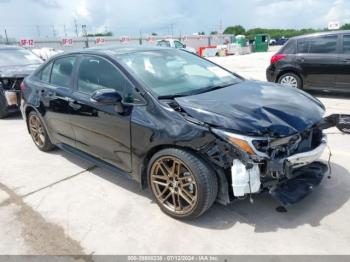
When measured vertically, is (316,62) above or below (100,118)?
above

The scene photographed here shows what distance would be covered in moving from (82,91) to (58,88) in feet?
2.00

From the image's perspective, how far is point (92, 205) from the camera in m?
3.60

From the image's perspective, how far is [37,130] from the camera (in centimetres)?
529

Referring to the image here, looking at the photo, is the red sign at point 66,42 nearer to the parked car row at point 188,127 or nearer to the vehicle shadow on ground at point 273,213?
the parked car row at point 188,127

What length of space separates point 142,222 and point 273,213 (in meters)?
1.26

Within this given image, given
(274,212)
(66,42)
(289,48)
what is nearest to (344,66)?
(289,48)

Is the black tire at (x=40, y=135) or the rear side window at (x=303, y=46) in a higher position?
the rear side window at (x=303, y=46)

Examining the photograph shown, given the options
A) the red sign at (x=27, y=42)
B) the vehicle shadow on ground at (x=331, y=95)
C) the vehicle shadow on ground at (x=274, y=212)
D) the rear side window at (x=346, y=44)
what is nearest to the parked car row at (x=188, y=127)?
the vehicle shadow on ground at (x=274, y=212)

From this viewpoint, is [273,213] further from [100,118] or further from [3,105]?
[3,105]

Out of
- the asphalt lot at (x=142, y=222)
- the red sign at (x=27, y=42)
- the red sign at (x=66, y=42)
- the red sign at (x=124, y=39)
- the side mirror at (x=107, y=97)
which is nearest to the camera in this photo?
the asphalt lot at (x=142, y=222)

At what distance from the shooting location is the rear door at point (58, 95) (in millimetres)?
4219

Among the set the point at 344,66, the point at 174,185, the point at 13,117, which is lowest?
the point at 13,117

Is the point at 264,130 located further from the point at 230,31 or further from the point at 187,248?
the point at 230,31

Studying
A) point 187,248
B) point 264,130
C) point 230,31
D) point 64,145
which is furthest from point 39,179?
Result: point 230,31
